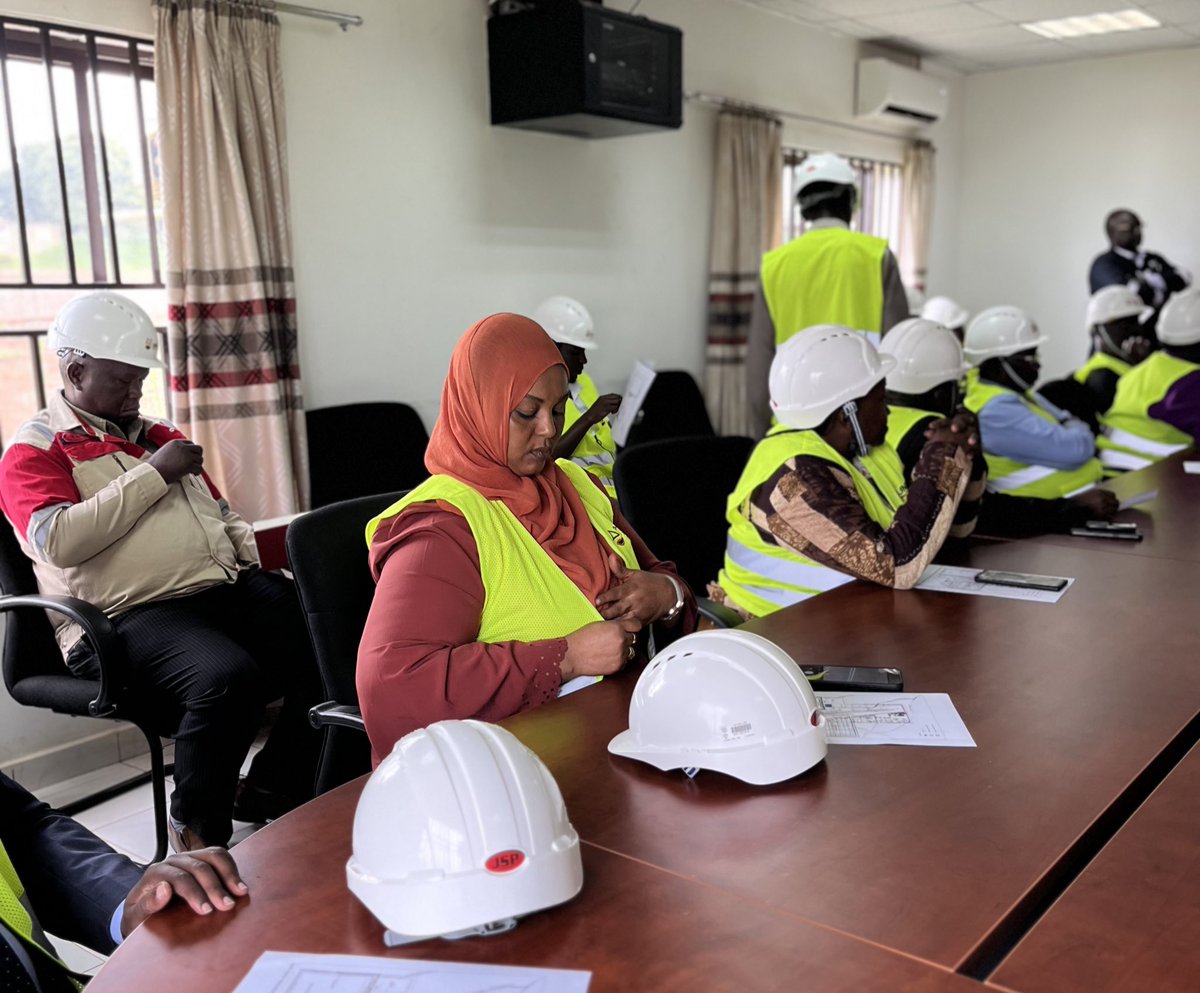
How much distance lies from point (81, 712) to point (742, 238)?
161 inches

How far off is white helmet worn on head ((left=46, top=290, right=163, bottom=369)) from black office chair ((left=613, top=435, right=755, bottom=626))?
120 centimetres

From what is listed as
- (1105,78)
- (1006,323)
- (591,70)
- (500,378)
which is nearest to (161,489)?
(500,378)

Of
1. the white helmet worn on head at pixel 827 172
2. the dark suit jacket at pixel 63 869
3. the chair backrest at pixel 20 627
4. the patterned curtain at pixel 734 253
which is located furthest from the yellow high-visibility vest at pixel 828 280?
the dark suit jacket at pixel 63 869

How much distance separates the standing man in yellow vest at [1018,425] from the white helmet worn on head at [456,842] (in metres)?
2.70

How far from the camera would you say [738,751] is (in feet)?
4.18

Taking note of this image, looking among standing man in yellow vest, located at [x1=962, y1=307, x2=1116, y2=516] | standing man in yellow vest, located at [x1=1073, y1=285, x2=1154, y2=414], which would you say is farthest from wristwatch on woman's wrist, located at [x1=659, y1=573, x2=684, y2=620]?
standing man in yellow vest, located at [x1=1073, y1=285, x2=1154, y2=414]

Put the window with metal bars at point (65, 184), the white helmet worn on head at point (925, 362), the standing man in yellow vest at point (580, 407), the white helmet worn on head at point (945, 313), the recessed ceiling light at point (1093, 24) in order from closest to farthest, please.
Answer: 1. the white helmet worn on head at point (925, 362)
2. the standing man in yellow vest at point (580, 407)
3. the window with metal bars at point (65, 184)
4. the recessed ceiling light at point (1093, 24)
5. the white helmet worn on head at point (945, 313)

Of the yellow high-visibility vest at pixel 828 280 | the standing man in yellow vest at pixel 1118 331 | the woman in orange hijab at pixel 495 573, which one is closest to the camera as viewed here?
the woman in orange hijab at pixel 495 573

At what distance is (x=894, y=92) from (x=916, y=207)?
1009 millimetres

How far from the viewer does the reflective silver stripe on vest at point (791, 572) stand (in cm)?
229

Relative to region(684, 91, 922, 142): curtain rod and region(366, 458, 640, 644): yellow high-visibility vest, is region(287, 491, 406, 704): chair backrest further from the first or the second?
region(684, 91, 922, 142): curtain rod

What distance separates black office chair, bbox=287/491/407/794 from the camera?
187 centimetres

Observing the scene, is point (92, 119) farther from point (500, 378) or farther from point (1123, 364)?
point (1123, 364)

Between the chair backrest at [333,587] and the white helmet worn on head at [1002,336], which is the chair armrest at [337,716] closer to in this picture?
the chair backrest at [333,587]
